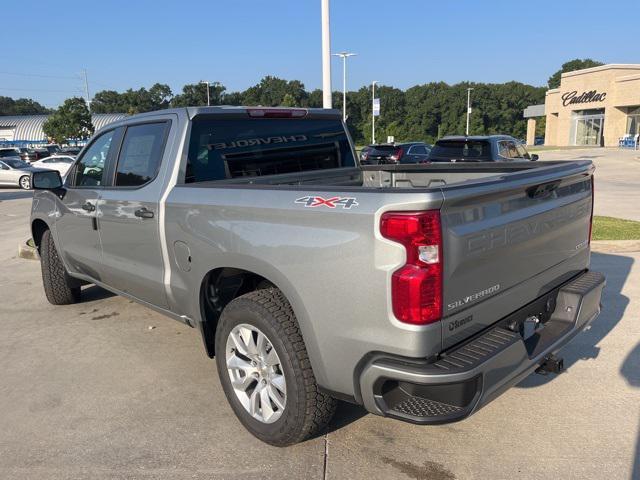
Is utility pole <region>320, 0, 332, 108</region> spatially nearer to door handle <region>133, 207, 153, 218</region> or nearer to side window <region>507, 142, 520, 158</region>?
side window <region>507, 142, 520, 158</region>

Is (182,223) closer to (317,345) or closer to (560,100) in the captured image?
(317,345)

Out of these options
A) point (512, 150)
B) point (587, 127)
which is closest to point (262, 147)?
point (512, 150)

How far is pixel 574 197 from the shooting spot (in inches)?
A: 130

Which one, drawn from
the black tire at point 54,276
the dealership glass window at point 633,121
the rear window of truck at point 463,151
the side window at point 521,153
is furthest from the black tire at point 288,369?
the dealership glass window at point 633,121

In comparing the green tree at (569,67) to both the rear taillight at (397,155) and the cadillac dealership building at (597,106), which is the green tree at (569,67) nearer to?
the cadillac dealership building at (597,106)

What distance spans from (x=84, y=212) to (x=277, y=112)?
1906 millimetres

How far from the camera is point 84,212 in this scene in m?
4.55

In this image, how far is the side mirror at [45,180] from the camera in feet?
15.6

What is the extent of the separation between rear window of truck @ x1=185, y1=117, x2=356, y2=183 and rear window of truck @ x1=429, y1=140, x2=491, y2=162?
9.34 metres

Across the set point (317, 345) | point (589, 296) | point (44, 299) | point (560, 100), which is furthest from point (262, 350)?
point (560, 100)

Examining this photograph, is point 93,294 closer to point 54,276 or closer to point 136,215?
point 54,276

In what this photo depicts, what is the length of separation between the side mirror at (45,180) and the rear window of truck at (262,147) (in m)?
1.95

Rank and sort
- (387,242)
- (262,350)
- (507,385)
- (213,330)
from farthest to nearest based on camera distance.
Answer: (213,330) < (262,350) < (507,385) < (387,242)

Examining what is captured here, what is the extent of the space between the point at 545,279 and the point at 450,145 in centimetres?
1115
